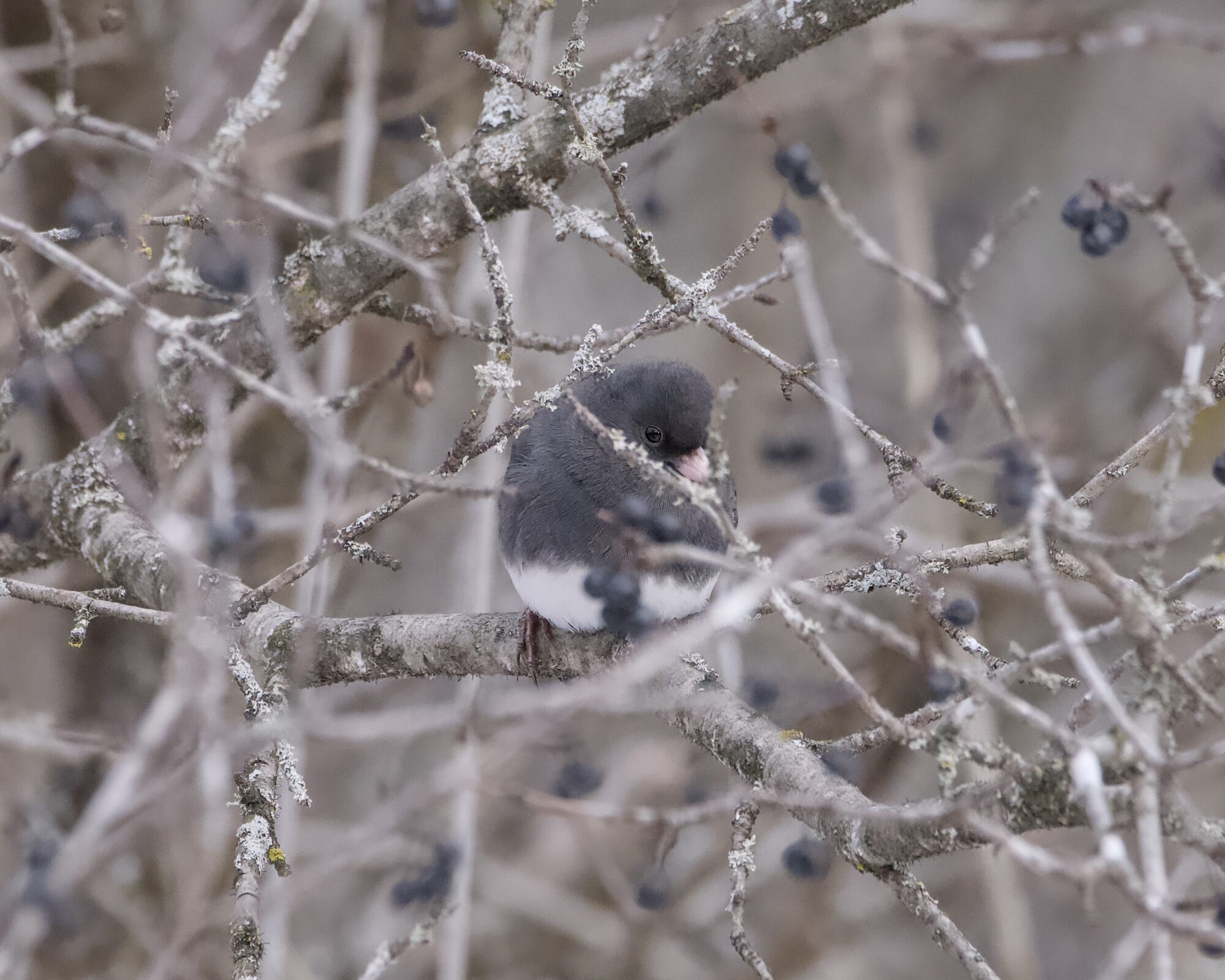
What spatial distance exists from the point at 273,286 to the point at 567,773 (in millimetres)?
1438

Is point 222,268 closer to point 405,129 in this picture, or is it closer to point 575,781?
point 405,129

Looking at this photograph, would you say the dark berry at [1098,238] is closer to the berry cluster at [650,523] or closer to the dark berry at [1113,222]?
the dark berry at [1113,222]

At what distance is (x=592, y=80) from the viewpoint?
18.7ft

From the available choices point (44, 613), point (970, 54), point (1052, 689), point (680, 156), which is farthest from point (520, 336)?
point (680, 156)

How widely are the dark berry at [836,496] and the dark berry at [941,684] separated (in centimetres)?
42

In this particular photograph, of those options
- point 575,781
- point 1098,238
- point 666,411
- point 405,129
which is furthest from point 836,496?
point 405,129

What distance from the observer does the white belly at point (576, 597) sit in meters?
2.73

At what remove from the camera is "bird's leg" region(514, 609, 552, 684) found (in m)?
2.77

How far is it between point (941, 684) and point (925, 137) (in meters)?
3.71

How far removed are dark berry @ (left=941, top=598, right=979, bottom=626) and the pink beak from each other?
0.80 meters

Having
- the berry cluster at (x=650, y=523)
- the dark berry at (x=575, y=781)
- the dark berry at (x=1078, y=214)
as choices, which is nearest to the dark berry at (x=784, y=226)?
the dark berry at (x=1078, y=214)

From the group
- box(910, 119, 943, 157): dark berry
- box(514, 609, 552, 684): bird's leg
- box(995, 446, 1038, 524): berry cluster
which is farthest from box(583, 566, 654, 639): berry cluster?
box(910, 119, 943, 157): dark berry

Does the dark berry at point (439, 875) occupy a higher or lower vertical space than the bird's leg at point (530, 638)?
lower

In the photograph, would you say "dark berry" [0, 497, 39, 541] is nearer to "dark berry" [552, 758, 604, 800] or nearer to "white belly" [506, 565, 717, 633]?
"white belly" [506, 565, 717, 633]
